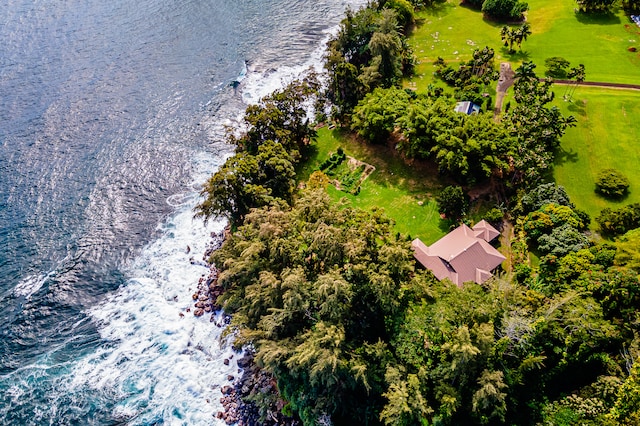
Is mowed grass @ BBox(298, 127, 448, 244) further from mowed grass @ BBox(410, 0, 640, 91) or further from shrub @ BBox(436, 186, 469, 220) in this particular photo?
mowed grass @ BBox(410, 0, 640, 91)

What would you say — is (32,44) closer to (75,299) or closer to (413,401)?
(75,299)

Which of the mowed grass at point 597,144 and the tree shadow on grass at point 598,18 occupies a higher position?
the tree shadow on grass at point 598,18

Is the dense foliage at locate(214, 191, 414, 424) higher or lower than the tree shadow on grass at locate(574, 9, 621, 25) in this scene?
lower

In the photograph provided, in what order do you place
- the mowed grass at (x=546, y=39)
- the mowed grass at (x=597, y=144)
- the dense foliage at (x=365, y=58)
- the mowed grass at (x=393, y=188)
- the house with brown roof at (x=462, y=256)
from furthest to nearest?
the mowed grass at (x=546, y=39), the dense foliage at (x=365, y=58), the mowed grass at (x=393, y=188), the mowed grass at (x=597, y=144), the house with brown roof at (x=462, y=256)

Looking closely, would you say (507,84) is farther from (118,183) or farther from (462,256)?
(118,183)

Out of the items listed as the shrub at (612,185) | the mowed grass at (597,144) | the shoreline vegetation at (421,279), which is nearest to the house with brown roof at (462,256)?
the shoreline vegetation at (421,279)

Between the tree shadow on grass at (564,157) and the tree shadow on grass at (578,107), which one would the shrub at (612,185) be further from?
the tree shadow on grass at (578,107)

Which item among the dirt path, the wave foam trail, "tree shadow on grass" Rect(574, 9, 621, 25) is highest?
"tree shadow on grass" Rect(574, 9, 621, 25)

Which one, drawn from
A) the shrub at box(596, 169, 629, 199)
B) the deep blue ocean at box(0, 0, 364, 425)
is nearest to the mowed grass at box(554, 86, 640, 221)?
the shrub at box(596, 169, 629, 199)
